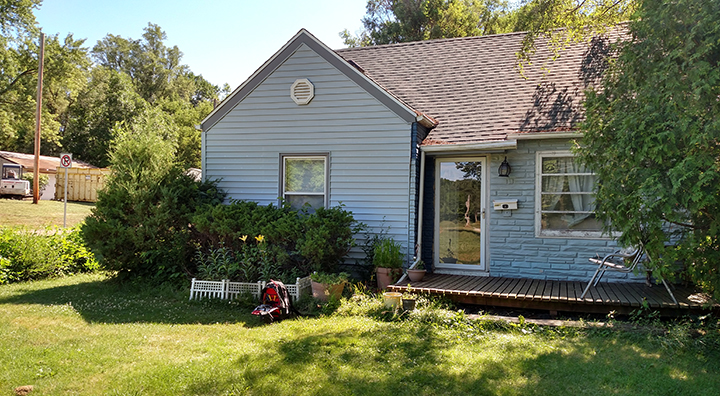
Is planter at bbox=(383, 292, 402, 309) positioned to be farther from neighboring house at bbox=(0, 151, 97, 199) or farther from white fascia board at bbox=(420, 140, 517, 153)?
neighboring house at bbox=(0, 151, 97, 199)

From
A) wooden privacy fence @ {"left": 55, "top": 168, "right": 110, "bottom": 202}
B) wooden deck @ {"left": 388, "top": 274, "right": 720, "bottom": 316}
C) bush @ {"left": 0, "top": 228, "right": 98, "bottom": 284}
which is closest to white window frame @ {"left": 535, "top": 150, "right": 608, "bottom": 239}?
wooden deck @ {"left": 388, "top": 274, "right": 720, "bottom": 316}

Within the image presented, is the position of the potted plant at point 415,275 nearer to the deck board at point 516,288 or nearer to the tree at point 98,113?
the deck board at point 516,288

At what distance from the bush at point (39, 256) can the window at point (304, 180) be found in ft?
14.9

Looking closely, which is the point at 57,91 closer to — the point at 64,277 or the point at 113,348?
the point at 64,277

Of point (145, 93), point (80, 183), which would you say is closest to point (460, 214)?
point (80, 183)

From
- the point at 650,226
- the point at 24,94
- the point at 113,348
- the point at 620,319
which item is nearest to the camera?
the point at 650,226

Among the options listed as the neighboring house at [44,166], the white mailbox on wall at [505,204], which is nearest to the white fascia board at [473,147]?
the white mailbox on wall at [505,204]

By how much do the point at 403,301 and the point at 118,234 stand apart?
5182 millimetres

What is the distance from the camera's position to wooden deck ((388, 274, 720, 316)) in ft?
19.4

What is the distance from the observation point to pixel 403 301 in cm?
627

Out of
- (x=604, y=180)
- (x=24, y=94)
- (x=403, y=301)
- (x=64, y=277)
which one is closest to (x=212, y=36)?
(x=64, y=277)

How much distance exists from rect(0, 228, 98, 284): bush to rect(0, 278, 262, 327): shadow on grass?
500 mm

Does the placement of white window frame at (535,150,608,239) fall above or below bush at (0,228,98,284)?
above

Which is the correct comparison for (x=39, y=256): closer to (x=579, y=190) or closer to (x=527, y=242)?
(x=527, y=242)
